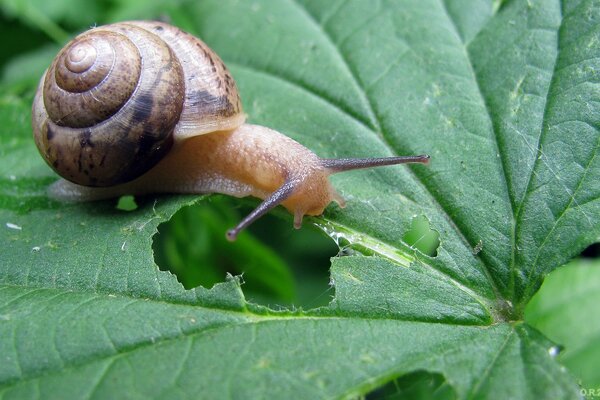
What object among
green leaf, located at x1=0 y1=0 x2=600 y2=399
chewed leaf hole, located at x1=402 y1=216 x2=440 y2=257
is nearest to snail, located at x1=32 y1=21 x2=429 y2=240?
green leaf, located at x1=0 y1=0 x2=600 y2=399

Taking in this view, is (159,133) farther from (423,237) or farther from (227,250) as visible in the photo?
(423,237)

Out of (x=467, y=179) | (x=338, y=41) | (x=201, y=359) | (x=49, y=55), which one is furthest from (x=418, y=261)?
(x=49, y=55)

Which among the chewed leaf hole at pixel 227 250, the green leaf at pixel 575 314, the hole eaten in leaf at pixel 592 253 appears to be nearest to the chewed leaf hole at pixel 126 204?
the chewed leaf hole at pixel 227 250

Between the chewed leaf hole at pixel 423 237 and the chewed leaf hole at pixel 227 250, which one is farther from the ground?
the chewed leaf hole at pixel 423 237

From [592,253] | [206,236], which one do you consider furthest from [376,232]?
[592,253]

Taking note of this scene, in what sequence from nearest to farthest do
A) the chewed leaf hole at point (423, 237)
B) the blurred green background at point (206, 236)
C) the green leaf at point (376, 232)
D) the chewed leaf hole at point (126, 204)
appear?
the green leaf at point (376, 232)
the chewed leaf hole at point (423, 237)
the chewed leaf hole at point (126, 204)
the blurred green background at point (206, 236)

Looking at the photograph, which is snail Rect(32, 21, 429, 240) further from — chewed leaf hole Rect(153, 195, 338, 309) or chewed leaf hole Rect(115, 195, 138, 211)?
chewed leaf hole Rect(153, 195, 338, 309)

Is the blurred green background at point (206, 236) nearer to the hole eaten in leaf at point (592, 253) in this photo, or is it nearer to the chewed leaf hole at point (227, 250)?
the chewed leaf hole at point (227, 250)
